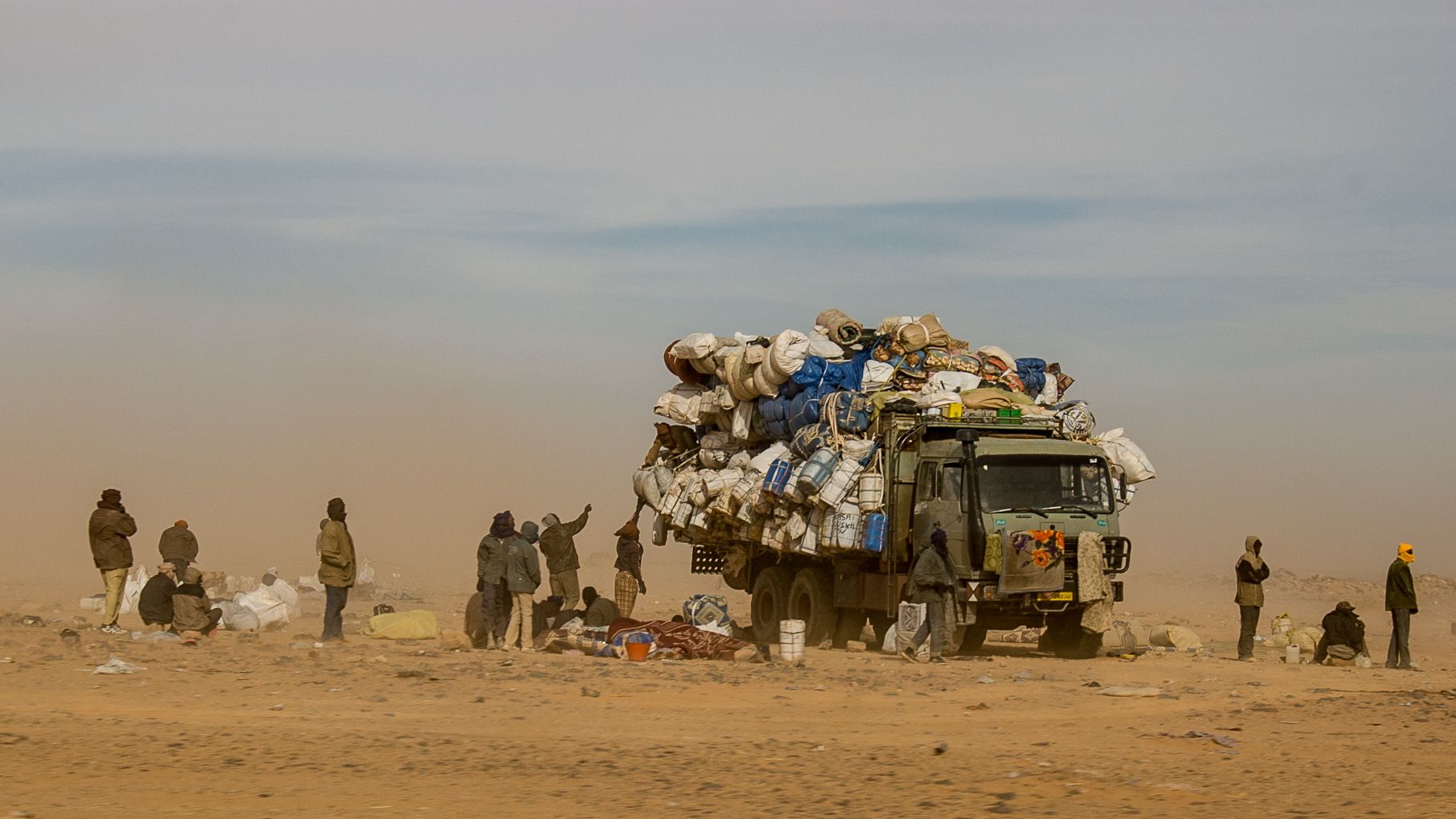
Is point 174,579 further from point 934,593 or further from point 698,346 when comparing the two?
point 934,593

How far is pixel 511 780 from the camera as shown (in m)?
8.12

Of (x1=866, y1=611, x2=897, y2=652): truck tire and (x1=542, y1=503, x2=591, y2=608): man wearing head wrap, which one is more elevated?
(x1=542, y1=503, x2=591, y2=608): man wearing head wrap

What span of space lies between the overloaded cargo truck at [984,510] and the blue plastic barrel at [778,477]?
1.00m

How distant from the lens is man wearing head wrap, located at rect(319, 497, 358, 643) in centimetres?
1730

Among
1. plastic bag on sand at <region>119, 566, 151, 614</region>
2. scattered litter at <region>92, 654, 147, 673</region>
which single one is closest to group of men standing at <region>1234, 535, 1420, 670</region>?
scattered litter at <region>92, 654, 147, 673</region>

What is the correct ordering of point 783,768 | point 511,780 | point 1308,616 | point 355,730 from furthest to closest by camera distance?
point 1308,616 → point 355,730 → point 783,768 → point 511,780

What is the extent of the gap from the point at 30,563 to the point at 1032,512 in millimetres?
39210

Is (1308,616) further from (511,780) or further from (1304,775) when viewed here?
(511,780)

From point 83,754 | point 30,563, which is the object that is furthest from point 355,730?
point 30,563

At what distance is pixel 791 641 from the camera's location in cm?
1527

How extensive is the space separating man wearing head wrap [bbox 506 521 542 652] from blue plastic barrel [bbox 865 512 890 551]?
3.94 m

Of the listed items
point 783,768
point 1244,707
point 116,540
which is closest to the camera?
point 783,768

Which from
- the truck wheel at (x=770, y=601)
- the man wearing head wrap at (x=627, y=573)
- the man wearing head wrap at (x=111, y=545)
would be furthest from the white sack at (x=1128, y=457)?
the man wearing head wrap at (x=111, y=545)

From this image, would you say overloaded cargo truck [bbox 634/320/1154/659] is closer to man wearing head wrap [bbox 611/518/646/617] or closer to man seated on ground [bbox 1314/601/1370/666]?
man wearing head wrap [bbox 611/518/646/617]
